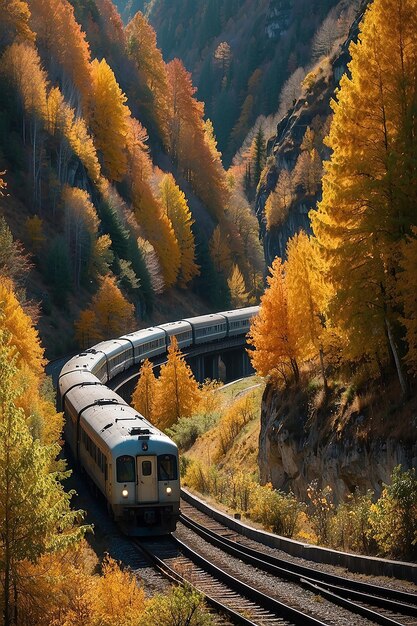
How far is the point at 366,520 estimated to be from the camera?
22.1 metres

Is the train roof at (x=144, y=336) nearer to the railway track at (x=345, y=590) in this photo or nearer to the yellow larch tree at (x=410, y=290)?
the yellow larch tree at (x=410, y=290)

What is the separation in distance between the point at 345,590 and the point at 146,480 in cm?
1054

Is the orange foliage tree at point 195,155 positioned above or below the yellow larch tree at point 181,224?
above

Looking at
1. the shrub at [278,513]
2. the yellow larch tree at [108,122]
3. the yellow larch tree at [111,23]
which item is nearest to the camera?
the shrub at [278,513]

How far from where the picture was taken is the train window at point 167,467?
27.4 meters

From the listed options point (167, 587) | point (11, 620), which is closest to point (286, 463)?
point (167, 587)

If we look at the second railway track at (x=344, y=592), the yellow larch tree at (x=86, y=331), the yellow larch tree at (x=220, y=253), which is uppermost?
the yellow larch tree at (x=220, y=253)

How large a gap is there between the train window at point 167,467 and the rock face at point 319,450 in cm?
507

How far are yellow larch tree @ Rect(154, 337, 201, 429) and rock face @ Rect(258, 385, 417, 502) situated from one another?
14642mm

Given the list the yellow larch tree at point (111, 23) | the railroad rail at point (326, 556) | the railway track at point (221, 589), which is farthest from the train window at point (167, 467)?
the yellow larch tree at point (111, 23)

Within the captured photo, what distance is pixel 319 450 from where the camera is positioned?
2991 centimetres

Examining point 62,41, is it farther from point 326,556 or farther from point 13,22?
point 326,556

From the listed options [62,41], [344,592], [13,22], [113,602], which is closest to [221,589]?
[344,592]

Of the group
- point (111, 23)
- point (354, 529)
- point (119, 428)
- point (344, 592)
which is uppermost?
point (111, 23)
